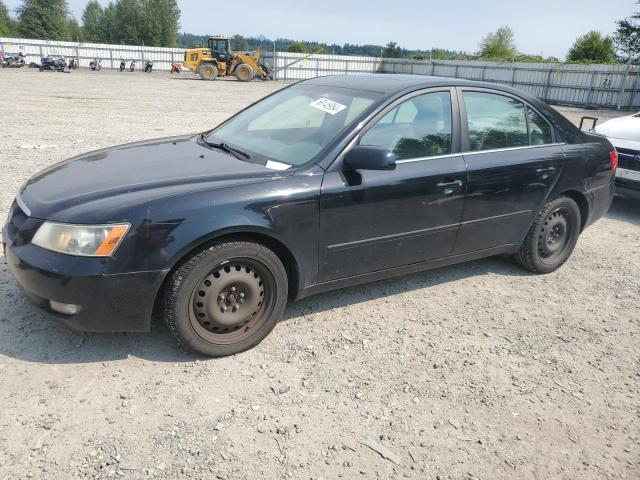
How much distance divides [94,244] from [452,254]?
2.55 m

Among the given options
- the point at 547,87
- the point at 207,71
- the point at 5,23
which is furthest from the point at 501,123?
the point at 5,23

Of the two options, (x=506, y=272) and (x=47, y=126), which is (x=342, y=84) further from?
(x=47, y=126)

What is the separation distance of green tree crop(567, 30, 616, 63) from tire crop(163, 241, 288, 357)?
2090 inches

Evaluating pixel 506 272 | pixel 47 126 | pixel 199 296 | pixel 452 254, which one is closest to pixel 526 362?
pixel 452 254

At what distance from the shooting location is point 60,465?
222 cm

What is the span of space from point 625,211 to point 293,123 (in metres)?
5.51

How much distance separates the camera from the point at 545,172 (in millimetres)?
4262

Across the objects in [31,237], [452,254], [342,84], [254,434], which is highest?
[342,84]

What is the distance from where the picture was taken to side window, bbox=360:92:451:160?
3.50m

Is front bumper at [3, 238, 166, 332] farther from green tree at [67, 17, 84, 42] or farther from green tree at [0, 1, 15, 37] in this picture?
green tree at [67, 17, 84, 42]

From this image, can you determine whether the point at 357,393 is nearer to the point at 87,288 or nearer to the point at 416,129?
the point at 87,288

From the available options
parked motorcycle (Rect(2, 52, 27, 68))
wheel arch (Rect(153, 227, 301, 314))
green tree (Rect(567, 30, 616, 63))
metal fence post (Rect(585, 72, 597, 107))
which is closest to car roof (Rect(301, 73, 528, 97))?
wheel arch (Rect(153, 227, 301, 314))

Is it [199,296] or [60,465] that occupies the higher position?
[199,296]

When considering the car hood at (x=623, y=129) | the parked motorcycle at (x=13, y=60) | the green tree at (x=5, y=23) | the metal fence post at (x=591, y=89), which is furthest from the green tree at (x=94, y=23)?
the car hood at (x=623, y=129)
